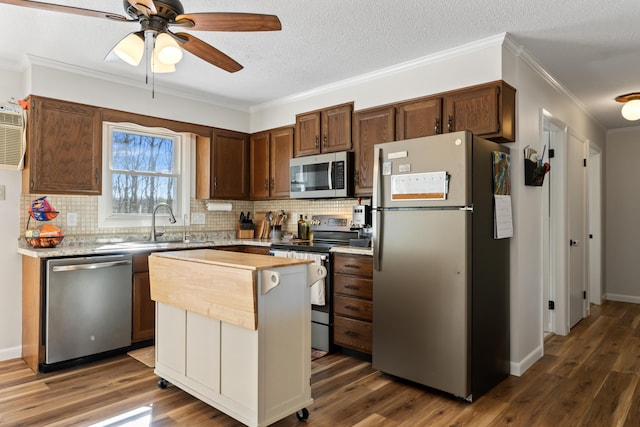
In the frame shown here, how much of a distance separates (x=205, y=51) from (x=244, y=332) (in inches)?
62.3

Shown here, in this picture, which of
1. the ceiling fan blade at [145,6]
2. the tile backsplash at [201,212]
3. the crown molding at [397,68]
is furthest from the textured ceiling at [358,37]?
the tile backsplash at [201,212]

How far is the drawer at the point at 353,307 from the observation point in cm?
333

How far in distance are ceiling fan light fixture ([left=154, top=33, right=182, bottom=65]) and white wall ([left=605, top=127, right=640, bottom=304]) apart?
19.8ft

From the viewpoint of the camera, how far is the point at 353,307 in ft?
11.3

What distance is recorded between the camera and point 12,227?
3484 millimetres

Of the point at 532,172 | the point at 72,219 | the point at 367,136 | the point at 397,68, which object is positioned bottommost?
the point at 72,219

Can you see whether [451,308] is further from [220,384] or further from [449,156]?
[220,384]

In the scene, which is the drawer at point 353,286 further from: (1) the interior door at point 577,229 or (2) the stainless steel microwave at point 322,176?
(1) the interior door at point 577,229

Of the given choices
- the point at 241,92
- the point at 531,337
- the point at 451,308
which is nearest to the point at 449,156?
the point at 451,308

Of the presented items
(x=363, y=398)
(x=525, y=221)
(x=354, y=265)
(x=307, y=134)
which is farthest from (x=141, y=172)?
(x=525, y=221)

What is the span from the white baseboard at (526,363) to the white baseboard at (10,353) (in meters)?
3.98

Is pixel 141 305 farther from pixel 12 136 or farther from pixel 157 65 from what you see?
pixel 157 65

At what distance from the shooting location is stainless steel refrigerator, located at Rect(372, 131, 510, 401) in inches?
103

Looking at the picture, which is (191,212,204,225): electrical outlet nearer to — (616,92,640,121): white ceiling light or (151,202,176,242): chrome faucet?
(151,202,176,242): chrome faucet
